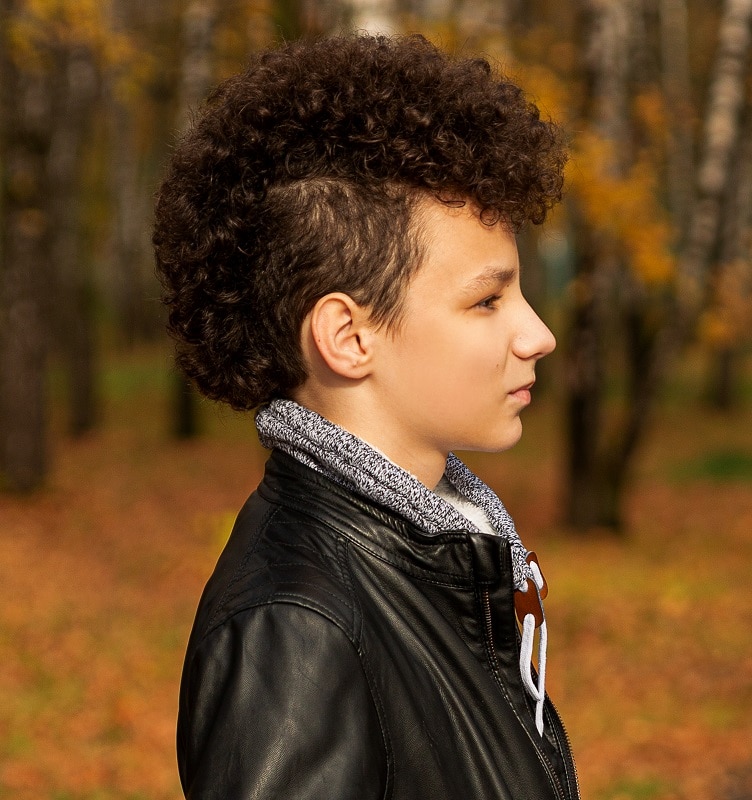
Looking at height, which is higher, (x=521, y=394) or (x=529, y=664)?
(x=521, y=394)

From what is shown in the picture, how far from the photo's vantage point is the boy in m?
1.56

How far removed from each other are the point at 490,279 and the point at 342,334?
238 millimetres

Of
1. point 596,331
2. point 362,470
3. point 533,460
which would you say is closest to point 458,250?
point 362,470

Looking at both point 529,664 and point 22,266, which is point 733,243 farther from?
point 529,664

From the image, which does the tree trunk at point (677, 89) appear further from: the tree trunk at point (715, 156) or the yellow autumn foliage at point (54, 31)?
the yellow autumn foliage at point (54, 31)

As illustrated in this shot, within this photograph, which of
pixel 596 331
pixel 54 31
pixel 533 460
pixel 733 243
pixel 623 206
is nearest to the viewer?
pixel 623 206

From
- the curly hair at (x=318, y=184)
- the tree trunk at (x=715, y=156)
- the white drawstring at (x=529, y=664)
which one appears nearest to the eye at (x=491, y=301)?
the curly hair at (x=318, y=184)

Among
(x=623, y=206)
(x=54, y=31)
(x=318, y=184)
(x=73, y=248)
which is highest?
(x=54, y=31)

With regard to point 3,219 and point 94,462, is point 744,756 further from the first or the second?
point 94,462

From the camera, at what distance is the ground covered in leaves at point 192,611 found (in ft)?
20.3

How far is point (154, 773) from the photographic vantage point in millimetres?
5949

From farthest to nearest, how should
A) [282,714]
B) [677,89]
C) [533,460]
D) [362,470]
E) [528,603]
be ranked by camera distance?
[677,89], [533,460], [528,603], [362,470], [282,714]

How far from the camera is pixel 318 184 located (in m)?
1.71

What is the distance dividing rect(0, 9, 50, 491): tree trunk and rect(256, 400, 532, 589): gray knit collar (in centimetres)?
1132
